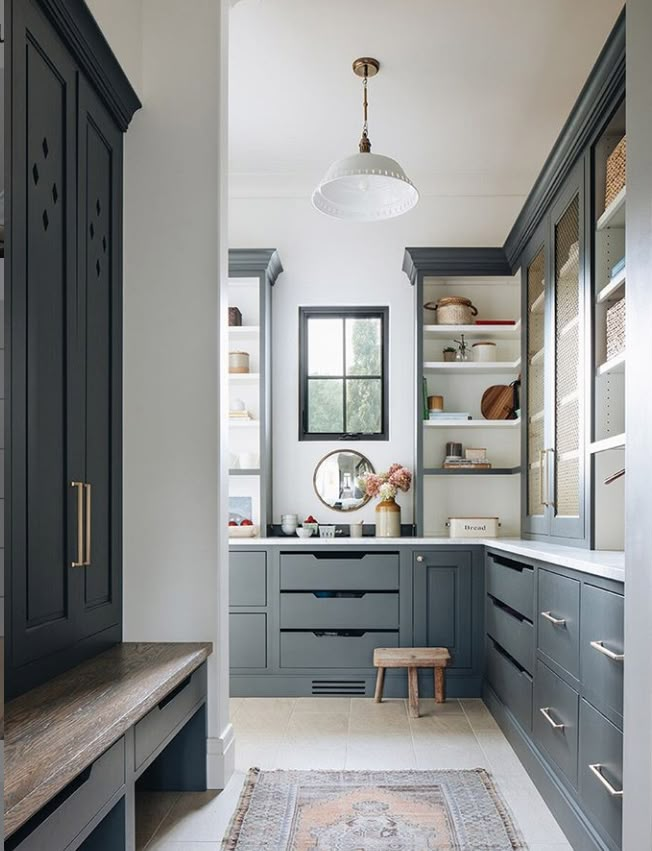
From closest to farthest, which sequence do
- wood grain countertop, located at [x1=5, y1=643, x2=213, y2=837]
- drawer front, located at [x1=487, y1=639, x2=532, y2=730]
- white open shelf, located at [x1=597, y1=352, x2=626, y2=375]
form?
wood grain countertop, located at [x1=5, y1=643, x2=213, y2=837] → white open shelf, located at [x1=597, y1=352, x2=626, y2=375] → drawer front, located at [x1=487, y1=639, x2=532, y2=730]

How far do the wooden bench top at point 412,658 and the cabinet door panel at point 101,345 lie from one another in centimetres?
158

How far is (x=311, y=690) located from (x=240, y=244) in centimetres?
271

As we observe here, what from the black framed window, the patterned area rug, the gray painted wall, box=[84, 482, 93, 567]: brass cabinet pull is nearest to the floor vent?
the patterned area rug

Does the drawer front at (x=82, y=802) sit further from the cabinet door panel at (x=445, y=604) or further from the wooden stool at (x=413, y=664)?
the cabinet door panel at (x=445, y=604)

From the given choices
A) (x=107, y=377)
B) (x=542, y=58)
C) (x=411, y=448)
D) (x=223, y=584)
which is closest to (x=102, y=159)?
(x=107, y=377)

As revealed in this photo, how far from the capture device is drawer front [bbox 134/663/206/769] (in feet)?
6.86

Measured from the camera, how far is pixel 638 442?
185cm

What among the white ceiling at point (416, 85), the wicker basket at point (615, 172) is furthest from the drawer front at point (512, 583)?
the white ceiling at point (416, 85)

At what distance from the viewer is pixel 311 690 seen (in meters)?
4.25

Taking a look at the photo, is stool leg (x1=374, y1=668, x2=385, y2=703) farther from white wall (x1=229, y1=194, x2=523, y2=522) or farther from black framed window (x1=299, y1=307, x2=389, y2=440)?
black framed window (x1=299, y1=307, x2=389, y2=440)

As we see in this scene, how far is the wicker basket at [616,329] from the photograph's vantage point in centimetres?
274

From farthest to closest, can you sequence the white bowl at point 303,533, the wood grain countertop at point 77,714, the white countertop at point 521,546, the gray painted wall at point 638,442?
1. the white bowl at point 303,533
2. the white countertop at point 521,546
3. the gray painted wall at point 638,442
4. the wood grain countertop at point 77,714

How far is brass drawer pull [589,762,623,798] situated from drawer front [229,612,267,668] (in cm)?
234

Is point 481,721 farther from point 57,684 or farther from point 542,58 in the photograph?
point 542,58
